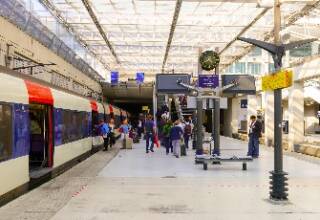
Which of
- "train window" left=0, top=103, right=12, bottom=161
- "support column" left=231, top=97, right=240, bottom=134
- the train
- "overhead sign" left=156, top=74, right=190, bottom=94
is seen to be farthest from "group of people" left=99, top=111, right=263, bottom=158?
"support column" left=231, top=97, right=240, bottom=134

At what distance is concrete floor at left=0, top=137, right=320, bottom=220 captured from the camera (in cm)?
877

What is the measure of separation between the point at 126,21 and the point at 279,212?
2257cm

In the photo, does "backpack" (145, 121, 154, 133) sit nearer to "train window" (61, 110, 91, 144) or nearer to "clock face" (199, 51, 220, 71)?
"train window" (61, 110, 91, 144)

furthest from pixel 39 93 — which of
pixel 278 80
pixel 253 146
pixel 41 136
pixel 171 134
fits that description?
pixel 253 146

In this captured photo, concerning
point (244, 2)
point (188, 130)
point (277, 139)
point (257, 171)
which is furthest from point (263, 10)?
point (277, 139)

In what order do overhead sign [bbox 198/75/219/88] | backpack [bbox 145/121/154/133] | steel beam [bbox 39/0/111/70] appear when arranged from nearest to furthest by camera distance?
1. overhead sign [bbox 198/75/219/88]
2. backpack [bbox 145/121/154/133]
3. steel beam [bbox 39/0/111/70]

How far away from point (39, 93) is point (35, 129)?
2.03 metres

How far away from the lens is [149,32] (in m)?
34.5

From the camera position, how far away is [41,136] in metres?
14.5

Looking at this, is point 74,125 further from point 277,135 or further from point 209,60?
point 277,135

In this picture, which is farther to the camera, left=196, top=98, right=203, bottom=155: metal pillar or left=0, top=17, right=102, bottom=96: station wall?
left=196, top=98, right=203, bottom=155: metal pillar

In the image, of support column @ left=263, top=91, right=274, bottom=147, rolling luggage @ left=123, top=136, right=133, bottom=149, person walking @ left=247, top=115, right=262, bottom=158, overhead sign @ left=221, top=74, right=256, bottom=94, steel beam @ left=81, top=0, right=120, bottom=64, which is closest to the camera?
overhead sign @ left=221, top=74, right=256, bottom=94

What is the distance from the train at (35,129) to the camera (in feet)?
32.9

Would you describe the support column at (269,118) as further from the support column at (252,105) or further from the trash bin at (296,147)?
the support column at (252,105)
